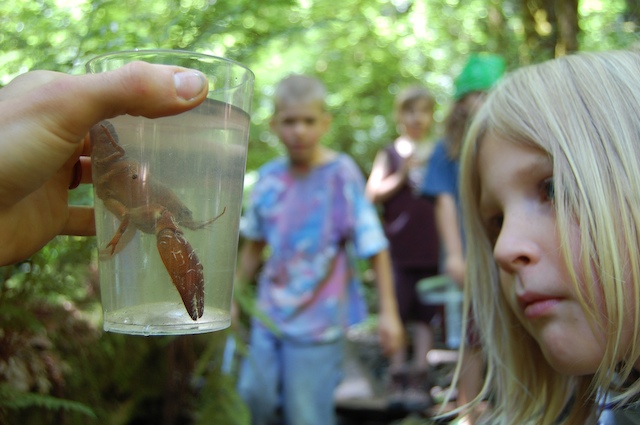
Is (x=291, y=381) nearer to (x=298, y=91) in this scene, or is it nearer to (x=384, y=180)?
(x=298, y=91)

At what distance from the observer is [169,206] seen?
1.04 metres

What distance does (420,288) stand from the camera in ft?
16.1

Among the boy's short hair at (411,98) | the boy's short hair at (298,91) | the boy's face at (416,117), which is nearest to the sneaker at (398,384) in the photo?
the boy's face at (416,117)

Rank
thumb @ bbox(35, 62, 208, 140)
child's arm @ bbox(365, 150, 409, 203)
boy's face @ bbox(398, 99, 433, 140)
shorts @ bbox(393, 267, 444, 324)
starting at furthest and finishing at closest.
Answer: boy's face @ bbox(398, 99, 433, 140) < child's arm @ bbox(365, 150, 409, 203) < shorts @ bbox(393, 267, 444, 324) < thumb @ bbox(35, 62, 208, 140)

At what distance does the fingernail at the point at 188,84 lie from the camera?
1.00 metres

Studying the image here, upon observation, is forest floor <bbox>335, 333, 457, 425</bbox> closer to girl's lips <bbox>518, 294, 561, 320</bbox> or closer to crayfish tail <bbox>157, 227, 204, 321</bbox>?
girl's lips <bbox>518, 294, 561, 320</bbox>

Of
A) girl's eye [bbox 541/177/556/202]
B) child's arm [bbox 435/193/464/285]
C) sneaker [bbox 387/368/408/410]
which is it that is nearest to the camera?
girl's eye [bbox 541/177/556/202]

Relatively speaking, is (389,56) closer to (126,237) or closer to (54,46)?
(54,46)

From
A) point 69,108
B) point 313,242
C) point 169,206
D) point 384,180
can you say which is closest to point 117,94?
point 69,108

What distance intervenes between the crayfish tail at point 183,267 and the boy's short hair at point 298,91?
282 centimetres

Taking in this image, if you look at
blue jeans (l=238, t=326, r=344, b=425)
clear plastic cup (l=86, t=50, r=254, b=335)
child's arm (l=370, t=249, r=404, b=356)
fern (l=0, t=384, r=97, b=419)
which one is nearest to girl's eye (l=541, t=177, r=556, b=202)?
clear plastic cup (l=86, t=50, r=254, b=335)

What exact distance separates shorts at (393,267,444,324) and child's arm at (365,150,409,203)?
24.6 inches

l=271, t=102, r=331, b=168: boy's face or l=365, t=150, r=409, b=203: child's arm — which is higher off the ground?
l=271, t=102, r=331, b=168: boy's face

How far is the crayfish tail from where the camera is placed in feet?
3.31
